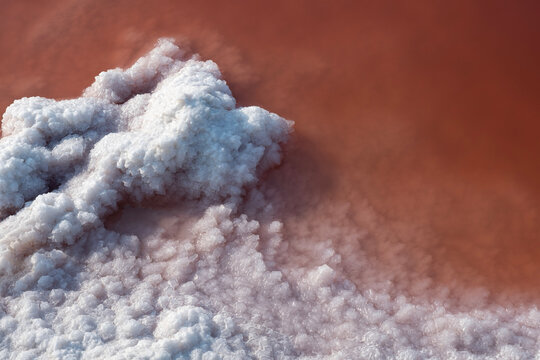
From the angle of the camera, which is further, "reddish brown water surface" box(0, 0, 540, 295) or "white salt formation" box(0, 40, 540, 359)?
"reddish brown water surface" box(0, 0, 540, 295)

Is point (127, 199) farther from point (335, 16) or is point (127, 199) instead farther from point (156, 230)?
point (335, 16)

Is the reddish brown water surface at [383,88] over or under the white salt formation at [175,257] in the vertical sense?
over

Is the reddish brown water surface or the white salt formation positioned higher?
the reddish brown water surface

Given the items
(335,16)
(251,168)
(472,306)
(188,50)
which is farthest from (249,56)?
(472,306)

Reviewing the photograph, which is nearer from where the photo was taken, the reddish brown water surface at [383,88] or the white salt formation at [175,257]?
the white salt formation at [175,257]

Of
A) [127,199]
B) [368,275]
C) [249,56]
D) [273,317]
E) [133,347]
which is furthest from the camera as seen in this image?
[249,56]

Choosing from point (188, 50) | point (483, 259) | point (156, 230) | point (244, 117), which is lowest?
point (156, 230)

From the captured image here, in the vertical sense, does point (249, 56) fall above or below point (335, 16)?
below

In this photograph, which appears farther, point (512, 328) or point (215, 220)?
point (215, 220)
